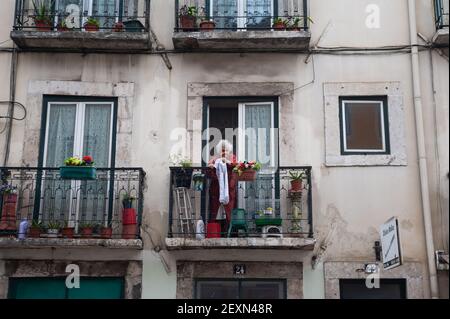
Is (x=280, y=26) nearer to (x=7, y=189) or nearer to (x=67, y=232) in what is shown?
(x=67, y=232)

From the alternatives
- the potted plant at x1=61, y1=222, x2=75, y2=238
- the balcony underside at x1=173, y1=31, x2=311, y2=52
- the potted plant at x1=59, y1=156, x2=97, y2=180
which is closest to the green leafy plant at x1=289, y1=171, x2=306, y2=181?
the balcony underside at x1=173, y1=31, x2=311, y2=52

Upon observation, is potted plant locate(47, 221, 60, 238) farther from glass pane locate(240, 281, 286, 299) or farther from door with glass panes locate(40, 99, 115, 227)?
Answer: glass pane locate(240, 281, 286, 299)

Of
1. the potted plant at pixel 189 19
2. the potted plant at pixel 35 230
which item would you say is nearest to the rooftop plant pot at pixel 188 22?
the potted plant at pixel 189 19

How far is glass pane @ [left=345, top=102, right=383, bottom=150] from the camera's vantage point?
10.4 metres

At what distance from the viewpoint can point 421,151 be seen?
398 inches

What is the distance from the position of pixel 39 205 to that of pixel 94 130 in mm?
1376

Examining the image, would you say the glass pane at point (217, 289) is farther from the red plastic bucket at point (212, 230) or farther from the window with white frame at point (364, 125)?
the window with white frame at point (364, 125)

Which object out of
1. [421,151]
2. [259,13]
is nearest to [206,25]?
[259,13]

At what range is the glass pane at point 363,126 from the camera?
34.2ft

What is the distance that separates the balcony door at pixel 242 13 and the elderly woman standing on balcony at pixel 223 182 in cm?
197

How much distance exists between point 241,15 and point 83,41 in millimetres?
2458

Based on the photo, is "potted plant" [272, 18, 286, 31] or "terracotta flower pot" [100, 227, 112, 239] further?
"potted plant" [272, 18, 286, 31]

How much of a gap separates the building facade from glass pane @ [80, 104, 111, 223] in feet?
0.07

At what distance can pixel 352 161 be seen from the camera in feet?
33.5
